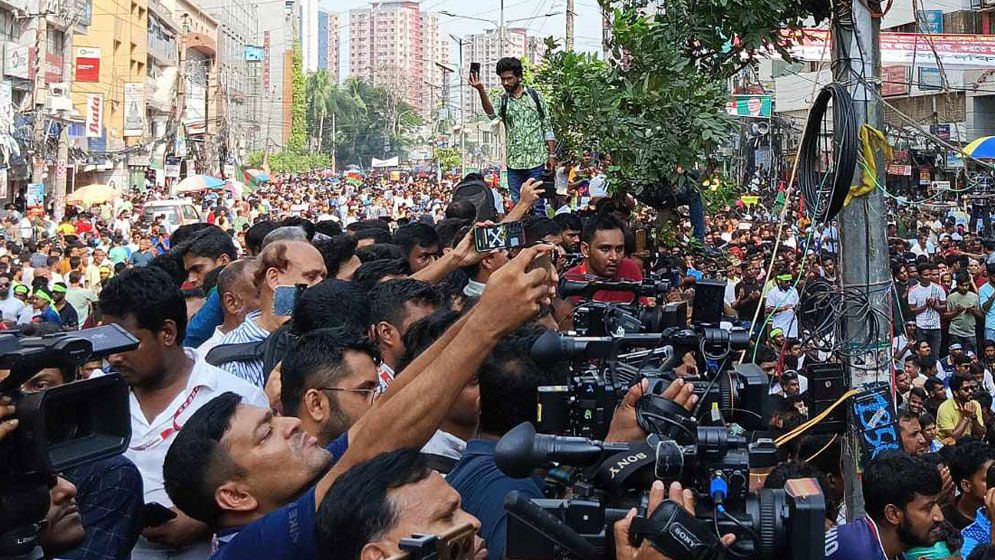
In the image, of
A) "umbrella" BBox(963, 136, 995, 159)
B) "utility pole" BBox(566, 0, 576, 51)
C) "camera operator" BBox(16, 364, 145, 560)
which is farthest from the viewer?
"utility pole" BBox(566, 0, 576, 51)

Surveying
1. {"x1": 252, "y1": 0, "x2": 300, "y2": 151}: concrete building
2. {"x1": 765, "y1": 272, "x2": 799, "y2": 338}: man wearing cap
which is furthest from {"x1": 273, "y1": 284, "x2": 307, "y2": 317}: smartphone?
{"x1": 252, "y1": 0, "x2": 300, "y2": 151}: concrete building

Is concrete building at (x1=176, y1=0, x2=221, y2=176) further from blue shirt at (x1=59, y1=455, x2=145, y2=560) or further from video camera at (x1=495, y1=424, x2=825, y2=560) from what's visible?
video camera at (x1=495, y1=424, x2=825, y2=560)

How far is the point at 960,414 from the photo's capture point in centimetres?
976

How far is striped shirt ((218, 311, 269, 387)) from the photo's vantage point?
4.98 m

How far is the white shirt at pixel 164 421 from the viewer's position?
3.87 meters

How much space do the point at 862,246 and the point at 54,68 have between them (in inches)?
1453

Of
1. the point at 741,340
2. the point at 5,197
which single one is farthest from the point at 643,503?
the point at 5,197

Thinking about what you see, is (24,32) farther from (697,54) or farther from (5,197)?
(697,54)

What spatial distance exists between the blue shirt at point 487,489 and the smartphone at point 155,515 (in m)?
0.80

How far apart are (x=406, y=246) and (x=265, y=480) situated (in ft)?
13.8

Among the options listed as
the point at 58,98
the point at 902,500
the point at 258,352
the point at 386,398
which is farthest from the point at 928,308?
the point at 58,98

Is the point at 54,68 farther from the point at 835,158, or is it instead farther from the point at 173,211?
the point at 835,158

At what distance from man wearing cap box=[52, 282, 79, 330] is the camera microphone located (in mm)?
10685

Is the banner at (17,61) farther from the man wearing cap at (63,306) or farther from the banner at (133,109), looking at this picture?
the man wearing cap at (63,306)
